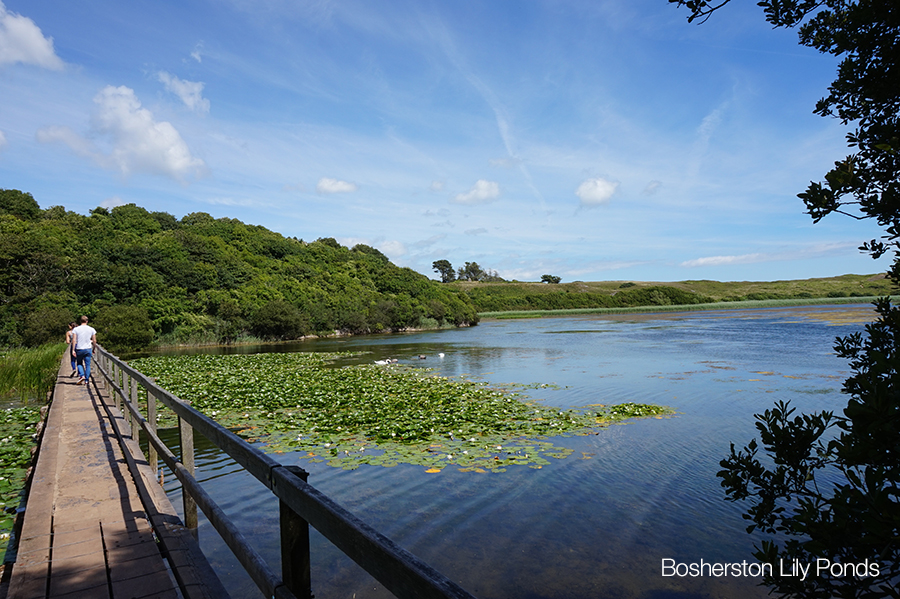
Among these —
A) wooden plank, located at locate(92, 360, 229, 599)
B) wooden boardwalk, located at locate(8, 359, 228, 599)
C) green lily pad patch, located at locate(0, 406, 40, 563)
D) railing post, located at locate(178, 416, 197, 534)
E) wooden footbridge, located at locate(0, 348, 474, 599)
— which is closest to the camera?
wooden footbridge, located at locate(0, 348, 474, 599)

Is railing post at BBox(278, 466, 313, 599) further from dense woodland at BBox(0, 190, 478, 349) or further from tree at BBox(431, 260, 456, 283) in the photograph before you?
tree at BBox(431, 260, 456, 283)

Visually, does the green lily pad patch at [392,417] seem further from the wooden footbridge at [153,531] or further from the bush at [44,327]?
the bush at [44,327]

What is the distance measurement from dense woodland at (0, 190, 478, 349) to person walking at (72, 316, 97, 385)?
22.5 metres

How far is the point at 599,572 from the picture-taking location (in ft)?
17.1

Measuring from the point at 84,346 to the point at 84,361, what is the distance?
28.8 inches

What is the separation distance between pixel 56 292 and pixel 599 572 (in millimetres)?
45229

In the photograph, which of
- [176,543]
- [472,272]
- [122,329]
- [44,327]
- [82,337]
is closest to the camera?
[176,543]

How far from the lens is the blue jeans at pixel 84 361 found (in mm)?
12629

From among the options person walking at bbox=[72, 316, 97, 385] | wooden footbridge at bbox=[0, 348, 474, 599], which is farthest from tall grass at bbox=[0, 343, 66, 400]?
wooden footbridge at bbox=[0, 348, 474, 599]

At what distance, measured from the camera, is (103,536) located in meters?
3.90

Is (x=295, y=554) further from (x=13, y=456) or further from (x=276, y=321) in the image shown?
(x=276, y=321)

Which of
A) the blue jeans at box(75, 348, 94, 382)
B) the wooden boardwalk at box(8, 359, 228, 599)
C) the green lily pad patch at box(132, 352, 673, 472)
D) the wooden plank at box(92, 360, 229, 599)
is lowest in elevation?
the green lily pad patch at box(132, 352, 673, 472)

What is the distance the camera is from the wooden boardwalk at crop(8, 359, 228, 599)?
3.12m

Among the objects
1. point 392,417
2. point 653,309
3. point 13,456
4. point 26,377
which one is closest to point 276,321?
point 26,377
